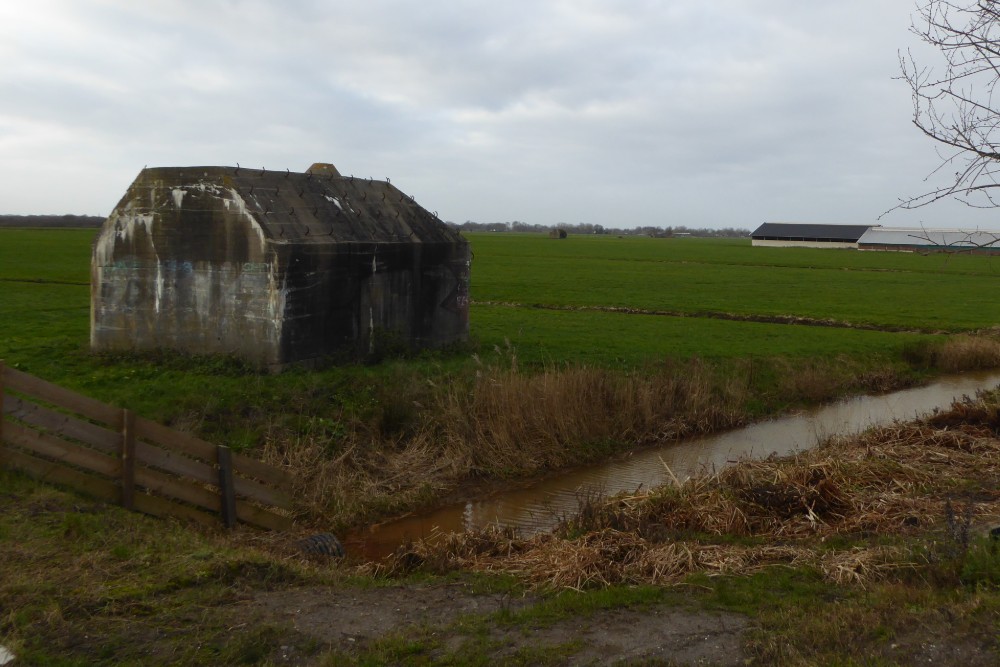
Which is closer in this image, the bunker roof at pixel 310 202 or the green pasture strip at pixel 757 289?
the bunker roof at pixel 310 202

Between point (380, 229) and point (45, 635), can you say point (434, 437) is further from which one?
point (45, 635)

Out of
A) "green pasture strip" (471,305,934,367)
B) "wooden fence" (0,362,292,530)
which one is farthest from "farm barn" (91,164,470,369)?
"wooden fence" (0,362,292,530)

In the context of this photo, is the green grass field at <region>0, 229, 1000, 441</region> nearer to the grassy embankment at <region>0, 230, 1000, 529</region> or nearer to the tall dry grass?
the grassy embankment at <region>0, 230, 1000, 529</region>

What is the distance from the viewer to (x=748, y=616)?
22.8 feet

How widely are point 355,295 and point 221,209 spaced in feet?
10.6

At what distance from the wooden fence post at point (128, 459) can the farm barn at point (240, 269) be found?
7032 millimetres

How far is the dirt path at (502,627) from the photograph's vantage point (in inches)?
248

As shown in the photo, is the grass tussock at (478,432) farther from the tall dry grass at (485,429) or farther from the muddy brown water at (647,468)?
the muddy brown water at (647,468)

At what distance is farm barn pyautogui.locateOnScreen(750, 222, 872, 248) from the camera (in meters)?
116

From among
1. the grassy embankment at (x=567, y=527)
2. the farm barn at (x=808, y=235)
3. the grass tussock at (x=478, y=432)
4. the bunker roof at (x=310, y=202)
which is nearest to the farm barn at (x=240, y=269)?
the bunker roof at (x=310, y=202)

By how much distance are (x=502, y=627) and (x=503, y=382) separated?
917cm

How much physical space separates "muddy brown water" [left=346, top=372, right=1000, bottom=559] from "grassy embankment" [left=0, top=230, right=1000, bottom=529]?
0.47 meters

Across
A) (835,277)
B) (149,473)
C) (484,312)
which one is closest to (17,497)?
Result: (149,473)

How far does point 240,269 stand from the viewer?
53.7ft
